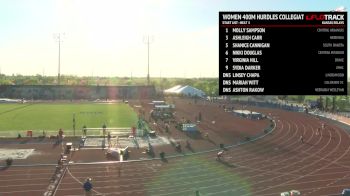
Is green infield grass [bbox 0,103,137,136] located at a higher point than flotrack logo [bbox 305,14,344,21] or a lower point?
lower

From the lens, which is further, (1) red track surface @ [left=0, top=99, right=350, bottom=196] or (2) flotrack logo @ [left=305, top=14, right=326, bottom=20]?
(1) red track surface @ [left=0, top=99, right=350, bottom=196]

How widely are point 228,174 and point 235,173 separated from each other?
643mm

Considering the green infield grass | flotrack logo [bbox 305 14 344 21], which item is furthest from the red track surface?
the green infield grass

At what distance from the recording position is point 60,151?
39.6m

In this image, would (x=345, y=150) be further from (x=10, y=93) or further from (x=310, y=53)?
(x=10, y=93)

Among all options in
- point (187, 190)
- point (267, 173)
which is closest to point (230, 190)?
point (187, 190)

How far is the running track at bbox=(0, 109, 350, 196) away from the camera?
28.2 m

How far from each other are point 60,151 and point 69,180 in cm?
1006
